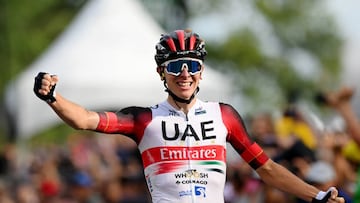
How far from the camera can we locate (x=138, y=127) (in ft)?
29.9

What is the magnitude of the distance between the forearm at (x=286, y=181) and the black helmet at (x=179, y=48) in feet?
3.55

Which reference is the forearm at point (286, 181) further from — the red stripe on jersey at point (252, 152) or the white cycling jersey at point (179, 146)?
the white cycling jersey at point (179, 146)

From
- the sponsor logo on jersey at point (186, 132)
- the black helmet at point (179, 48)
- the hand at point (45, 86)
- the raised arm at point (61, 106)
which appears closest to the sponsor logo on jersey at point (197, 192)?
the sponsor logo on jersey at point (186, 132)

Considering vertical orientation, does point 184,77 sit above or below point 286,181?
above

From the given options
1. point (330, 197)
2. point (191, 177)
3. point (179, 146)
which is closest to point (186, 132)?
point (179, 146)

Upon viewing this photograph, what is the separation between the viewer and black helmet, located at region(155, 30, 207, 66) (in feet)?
30.2

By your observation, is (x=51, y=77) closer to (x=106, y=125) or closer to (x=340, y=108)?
(x=106, y=125)

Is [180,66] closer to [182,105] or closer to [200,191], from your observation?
[182,105]

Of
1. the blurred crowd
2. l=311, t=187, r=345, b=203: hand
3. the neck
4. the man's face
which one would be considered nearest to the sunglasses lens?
the man's face

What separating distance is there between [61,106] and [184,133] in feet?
3.66

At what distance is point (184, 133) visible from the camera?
9.13 metres

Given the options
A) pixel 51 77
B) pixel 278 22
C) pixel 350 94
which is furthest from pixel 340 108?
pixel 278 22

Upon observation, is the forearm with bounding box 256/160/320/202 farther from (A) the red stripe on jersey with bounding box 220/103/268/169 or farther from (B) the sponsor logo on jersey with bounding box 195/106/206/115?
(B) the sponsor logo on jersey with bounding box 195/106/206/115

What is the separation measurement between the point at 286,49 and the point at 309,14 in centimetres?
445
